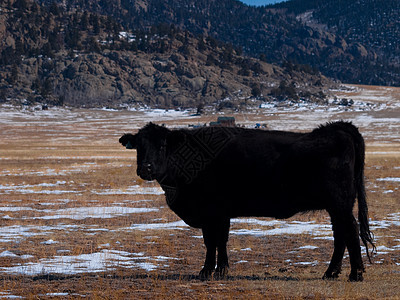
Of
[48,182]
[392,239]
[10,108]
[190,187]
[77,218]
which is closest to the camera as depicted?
[190,187]

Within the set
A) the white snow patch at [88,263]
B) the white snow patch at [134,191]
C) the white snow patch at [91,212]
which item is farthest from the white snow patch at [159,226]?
the white snow patch at [134,191]

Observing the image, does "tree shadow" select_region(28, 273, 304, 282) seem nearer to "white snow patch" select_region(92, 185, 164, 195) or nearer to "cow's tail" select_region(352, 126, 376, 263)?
"cow's tail" select_region(352, 126, 376, 263)

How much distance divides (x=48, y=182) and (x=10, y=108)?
16703cm

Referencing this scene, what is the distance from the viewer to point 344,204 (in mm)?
9391

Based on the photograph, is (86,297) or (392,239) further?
(392,239)

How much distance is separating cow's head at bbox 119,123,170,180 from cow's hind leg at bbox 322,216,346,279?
333cm

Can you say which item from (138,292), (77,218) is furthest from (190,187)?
(77,218)

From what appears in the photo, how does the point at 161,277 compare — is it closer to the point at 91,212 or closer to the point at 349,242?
the point at 349,242

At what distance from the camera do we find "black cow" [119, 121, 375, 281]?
945 centimetres

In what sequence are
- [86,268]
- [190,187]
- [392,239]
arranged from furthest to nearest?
1. [392,239]
2. [86,268]
3. [190,187]

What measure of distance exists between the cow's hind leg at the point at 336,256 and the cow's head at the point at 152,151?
3330mm

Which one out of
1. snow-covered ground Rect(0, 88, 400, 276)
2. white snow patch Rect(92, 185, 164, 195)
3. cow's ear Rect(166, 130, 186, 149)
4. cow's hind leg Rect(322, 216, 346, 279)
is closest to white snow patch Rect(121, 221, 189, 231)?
snow-covered ground Rect(0, 88, 400, 276)

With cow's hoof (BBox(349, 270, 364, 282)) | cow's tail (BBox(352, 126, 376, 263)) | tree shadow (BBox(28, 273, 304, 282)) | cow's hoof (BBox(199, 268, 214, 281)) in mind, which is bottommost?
tree shadow (BBox(28, 273, 304, 282))

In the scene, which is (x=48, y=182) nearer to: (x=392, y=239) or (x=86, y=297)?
(x=392, y=239)
